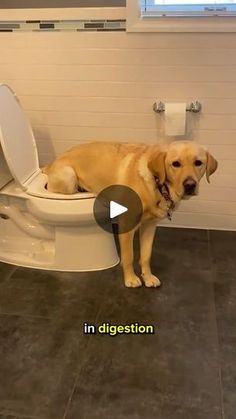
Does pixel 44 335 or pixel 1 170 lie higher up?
pixel 1 170

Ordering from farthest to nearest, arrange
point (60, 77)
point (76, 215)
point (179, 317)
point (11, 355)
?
point (60, 77) < point (76, 215) < point (179, 317) < point (11, 355)

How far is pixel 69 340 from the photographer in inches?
61.5

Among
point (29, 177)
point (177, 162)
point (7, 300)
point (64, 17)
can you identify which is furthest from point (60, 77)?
point (7, 300)

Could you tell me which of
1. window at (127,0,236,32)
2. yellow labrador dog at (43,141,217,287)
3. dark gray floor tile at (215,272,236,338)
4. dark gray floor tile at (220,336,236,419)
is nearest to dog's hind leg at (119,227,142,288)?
yellow labrador dog at (43,141,217,287)

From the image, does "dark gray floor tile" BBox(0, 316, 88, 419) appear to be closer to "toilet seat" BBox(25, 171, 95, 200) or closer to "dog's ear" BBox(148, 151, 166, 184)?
"toilet seat" BBox(25, 171, 95, 200)

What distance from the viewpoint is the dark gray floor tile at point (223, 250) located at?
81.1 inches

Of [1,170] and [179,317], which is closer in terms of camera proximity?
[179,317]

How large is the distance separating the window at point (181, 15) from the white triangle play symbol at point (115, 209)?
866 millimetres

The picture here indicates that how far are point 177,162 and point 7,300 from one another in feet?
2.98

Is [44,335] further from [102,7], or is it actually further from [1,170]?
[102,7]

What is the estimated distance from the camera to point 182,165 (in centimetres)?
159

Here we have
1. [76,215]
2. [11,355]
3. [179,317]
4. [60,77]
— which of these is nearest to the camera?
[11,355]

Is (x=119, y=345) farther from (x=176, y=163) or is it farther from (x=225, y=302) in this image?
(x=176, y=163)

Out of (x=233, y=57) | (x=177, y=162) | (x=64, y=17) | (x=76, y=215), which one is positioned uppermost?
(x=64, y=17)
